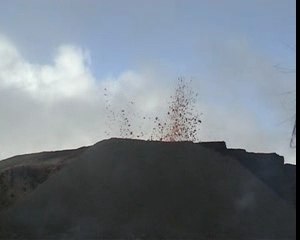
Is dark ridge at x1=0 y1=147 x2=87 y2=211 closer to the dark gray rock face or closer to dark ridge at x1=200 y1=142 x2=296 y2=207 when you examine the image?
the dark gray rock face

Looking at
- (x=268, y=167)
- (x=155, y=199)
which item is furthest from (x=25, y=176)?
(x=268, y=167)

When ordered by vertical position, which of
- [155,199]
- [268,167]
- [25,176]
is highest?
[268,167]

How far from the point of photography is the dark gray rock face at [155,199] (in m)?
23.5

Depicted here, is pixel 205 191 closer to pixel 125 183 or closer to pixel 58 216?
pixel 125 183

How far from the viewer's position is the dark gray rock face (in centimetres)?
2348

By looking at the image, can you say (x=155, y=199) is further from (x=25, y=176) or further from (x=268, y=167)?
(x=25, y=176)

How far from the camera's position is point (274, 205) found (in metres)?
26.7

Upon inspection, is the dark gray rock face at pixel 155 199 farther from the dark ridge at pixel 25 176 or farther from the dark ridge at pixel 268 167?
the dark ridge at pixel 25 176

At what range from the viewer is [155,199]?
992 inches

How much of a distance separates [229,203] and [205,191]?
3.63 ft

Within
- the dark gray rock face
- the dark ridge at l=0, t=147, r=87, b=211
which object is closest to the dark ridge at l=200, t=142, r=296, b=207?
the dark gray rock face

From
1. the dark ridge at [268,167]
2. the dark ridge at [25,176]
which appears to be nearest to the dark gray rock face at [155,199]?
the dark ridge at [268,167]

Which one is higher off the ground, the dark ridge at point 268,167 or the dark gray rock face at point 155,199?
the dark ridge at point 268,167

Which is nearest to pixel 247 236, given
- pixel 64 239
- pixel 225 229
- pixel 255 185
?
pixel 225 229
